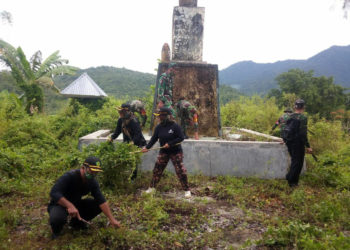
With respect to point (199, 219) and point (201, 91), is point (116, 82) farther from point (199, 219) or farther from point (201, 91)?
point (199, 219)

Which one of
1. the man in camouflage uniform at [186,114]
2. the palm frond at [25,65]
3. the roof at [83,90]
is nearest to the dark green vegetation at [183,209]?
the man in camouflage uniform at [186,114]

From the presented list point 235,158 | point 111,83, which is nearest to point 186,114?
point 235,158

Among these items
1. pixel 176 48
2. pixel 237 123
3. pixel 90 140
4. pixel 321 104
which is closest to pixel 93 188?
pixel 90 140

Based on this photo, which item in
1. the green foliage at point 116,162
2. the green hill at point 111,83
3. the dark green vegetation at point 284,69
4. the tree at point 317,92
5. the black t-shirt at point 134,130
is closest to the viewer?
the green foliage at point 116,162

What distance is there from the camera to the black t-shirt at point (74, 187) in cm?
331

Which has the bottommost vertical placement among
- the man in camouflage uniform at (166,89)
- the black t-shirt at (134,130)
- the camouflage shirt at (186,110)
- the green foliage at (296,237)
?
the green foliage at (296,237)

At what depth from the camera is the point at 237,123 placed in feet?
39.0

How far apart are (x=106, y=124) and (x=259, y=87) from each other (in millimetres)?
91675

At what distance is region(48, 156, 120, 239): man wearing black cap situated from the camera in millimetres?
3243

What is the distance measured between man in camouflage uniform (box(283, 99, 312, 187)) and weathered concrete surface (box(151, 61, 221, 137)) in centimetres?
275

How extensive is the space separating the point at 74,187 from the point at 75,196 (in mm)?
144

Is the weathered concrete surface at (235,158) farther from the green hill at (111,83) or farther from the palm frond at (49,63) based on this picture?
the green hill at (111,83)

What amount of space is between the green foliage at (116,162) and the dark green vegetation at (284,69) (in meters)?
79.2

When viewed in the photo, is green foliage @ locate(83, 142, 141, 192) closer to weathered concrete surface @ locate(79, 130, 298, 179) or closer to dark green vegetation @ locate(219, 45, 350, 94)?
weathered concrete surface @ locate(79, 130, 298, 179)
